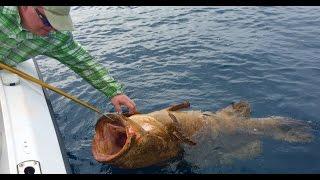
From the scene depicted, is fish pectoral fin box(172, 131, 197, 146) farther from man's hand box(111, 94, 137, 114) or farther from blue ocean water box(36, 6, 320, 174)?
man's hand box(111, 94, 137, 114)

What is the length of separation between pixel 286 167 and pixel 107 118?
2.59m

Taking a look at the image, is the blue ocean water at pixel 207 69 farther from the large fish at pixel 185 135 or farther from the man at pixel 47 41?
the man at pixel 47 41

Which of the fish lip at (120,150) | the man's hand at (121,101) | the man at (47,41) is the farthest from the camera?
→ the man's hand at (121,101)

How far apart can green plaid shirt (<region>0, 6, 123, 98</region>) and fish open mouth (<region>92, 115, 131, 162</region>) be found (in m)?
1.11

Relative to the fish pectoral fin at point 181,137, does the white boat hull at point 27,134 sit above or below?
above

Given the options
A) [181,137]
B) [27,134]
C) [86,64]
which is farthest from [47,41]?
[181,137]

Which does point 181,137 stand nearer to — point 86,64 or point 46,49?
point 86,64

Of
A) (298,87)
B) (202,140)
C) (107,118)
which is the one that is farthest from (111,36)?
(107,118)

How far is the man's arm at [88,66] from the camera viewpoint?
551cm

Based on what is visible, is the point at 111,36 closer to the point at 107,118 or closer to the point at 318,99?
the point at 318,99

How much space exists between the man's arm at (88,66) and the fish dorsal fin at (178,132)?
2.45ft

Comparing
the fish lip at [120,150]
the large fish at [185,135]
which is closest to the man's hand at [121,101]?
the large fish at [185,135]

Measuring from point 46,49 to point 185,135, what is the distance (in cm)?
222

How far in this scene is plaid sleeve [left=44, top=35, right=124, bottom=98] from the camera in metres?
5.55
